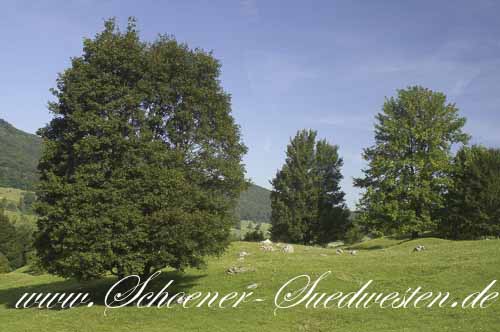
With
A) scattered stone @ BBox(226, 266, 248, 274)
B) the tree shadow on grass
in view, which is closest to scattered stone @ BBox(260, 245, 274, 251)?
scattered stone @ BBox(226, 266, 248, 274)

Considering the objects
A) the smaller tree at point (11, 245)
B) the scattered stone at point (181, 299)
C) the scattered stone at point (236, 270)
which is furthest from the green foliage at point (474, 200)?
the smaller tree at point (11, 245)

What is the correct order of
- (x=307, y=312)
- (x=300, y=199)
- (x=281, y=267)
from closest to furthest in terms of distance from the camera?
(x=307, y=312), (x=281, y=267), (x=300, y=199)

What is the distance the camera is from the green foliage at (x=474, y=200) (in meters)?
48.1

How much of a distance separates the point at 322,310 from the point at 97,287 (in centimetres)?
1796

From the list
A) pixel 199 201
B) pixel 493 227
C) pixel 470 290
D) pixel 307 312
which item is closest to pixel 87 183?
pixel 199 201

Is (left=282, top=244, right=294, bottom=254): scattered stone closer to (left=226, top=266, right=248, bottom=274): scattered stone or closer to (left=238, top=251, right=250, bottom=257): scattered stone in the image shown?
(left=238, top=251, right=250, bottom=257): scattered stone

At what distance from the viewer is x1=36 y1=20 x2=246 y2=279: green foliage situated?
22469 millimetres

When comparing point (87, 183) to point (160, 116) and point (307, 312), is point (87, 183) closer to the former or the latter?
point (160, 116)

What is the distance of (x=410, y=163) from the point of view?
149 feet

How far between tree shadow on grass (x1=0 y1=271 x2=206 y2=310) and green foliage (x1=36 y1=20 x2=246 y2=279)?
140 inches

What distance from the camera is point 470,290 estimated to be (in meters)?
21.6

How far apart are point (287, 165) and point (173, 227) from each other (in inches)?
1778

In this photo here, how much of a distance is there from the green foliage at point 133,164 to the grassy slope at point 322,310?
8.92 feet

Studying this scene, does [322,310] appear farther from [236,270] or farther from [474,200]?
[474,200]
